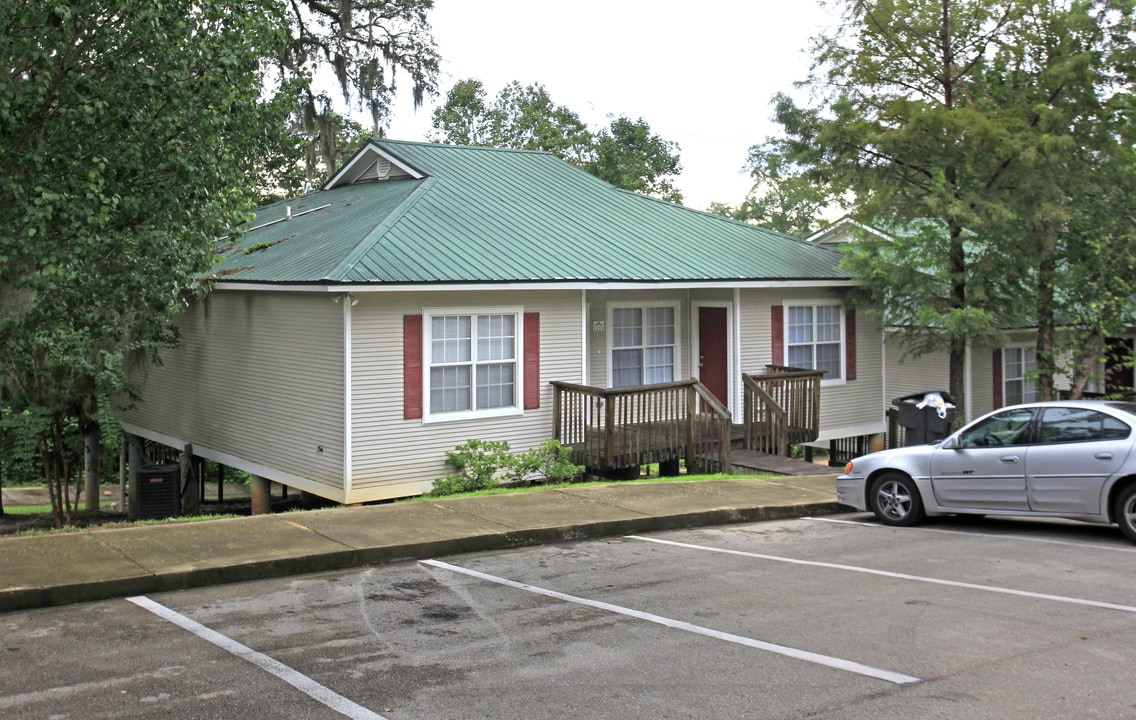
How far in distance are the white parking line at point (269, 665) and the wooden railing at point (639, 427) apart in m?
8.35

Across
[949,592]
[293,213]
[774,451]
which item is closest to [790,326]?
[774,451]

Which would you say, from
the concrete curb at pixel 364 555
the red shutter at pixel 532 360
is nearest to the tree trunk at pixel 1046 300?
the concrete curb at pixel 364 555

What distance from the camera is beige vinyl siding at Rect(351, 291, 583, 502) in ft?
47.1

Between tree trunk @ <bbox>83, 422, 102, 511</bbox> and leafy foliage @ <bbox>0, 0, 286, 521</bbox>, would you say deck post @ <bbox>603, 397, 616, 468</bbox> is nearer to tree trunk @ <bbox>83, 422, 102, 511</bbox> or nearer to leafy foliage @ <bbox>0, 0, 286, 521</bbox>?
leafy foliage @ <bbox>0, 0, 286, 521</bbox>

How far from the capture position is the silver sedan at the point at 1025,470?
10477 millimetres

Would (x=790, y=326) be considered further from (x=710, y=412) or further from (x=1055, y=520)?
(x=1055, y=520)

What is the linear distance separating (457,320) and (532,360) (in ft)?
4.64

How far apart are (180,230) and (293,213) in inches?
394

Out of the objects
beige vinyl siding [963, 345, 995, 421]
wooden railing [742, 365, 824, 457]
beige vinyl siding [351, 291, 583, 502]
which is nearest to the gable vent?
beige vinyl siding [351, 291, 583, 502]

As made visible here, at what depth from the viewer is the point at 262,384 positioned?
53.8ft

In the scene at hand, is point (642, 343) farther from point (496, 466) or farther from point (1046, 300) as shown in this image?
point (1046, 300)

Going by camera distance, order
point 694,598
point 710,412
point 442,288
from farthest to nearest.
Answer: point 710,412 < point 442,288 < point 694,598

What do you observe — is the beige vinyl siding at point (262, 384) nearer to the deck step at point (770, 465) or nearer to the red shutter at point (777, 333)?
the deck step at point (770, 465)

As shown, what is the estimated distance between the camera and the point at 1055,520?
12375mm
